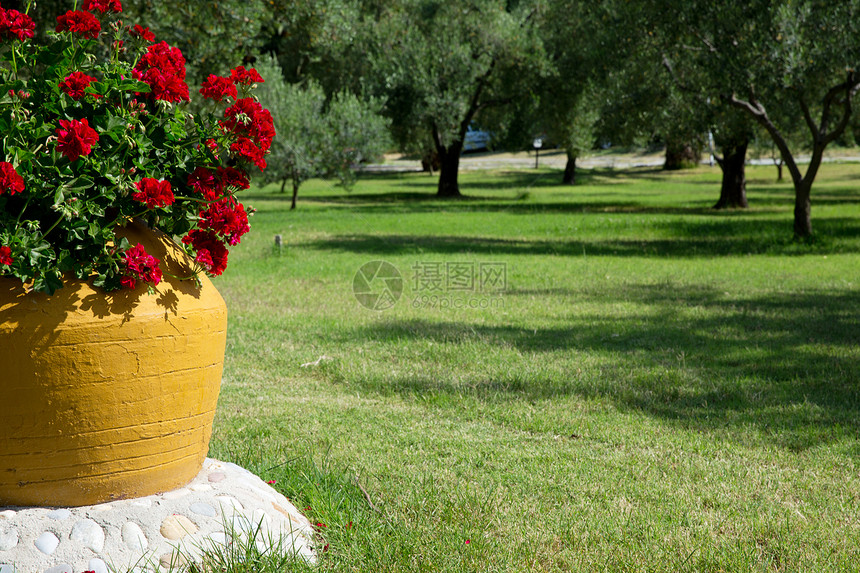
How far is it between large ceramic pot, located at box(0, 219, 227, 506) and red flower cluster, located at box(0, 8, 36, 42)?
0.83m

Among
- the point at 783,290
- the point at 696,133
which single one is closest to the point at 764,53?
the point at 783,290

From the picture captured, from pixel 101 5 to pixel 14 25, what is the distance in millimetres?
361

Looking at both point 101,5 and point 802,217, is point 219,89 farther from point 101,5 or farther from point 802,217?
point 802,217

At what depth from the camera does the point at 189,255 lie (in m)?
3.41

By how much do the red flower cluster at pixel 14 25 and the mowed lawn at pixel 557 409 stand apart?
232 cm

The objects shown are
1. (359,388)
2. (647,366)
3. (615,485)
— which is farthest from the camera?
(647,366)

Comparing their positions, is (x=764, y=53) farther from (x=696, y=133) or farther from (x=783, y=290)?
(x=696, y=133)

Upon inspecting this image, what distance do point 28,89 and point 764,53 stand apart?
42.2 ft

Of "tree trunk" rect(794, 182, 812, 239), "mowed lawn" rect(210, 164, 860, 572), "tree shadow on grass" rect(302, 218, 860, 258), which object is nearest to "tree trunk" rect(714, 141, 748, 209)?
"tree shadow on grass" rect(302, 218, 860, 258)

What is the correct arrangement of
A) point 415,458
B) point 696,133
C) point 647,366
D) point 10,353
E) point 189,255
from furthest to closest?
point 696,133, point 647,366, point 415,458, point 189,255, point 10,353

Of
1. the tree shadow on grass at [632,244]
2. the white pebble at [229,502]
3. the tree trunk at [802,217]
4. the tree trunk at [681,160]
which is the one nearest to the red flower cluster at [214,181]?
the white pebble at [229,502]

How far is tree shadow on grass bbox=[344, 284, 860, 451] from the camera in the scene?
17.6 ft

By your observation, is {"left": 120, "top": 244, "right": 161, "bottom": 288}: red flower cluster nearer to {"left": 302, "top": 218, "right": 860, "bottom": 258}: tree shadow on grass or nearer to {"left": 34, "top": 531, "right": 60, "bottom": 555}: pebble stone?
Answer: {"left": 34, "top": 531, "right": 60, "bottom": 555}: pebble stone

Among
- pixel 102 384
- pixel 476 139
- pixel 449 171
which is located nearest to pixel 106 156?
pixel 102 384
